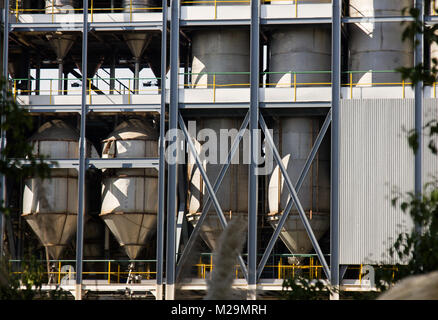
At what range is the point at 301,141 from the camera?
28.7 metres

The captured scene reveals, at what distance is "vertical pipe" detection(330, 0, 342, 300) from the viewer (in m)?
27.3

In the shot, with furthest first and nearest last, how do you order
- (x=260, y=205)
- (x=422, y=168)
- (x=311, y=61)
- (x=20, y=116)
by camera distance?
(x=260, y=205)
(x=311, y=61)
(x=422, y=168)
(x=20, y=116)

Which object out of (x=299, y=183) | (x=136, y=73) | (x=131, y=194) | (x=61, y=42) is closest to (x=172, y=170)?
(x=131, y=194)

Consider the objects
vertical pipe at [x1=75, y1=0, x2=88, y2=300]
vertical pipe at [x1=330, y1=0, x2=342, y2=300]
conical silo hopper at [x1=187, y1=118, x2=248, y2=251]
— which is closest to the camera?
vertical pipe at [x1=330, y1=0, x2=342, y2=300]

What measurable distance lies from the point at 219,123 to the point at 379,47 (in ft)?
20.4

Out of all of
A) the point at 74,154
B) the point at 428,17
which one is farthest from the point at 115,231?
the point at 428,17

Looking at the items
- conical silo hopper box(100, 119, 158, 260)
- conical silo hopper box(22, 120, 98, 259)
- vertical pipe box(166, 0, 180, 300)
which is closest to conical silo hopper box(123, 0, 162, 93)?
vertical pipe box(166, 0, 180, 300)

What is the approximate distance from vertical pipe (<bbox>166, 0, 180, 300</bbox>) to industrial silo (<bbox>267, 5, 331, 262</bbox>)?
3501 mm

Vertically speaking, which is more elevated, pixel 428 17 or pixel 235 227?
pixel 428 17

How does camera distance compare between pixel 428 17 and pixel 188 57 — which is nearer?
pixel 428 17

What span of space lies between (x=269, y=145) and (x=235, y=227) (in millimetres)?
20827

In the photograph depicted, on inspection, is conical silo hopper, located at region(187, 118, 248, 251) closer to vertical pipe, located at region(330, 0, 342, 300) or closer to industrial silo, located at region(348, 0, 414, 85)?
vertical pipe, located at region(330, 0, 342, 300)

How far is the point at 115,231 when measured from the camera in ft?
96.4
